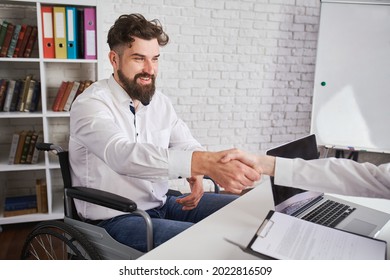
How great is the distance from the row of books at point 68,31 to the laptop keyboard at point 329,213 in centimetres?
186

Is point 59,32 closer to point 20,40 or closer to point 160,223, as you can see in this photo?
point 20,40

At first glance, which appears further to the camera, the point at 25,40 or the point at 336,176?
the point at 25,40

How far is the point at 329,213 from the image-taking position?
1.21m

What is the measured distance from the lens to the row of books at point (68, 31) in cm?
233

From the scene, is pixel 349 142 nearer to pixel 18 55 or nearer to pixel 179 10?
pixel 179 10

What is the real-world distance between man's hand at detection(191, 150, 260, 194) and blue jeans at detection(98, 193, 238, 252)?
0.21m

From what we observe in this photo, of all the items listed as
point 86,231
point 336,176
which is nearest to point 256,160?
point 336,176

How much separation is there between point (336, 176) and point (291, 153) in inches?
7.4

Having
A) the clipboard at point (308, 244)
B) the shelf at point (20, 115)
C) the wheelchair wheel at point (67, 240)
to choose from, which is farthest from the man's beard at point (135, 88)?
the shelf at point (20, 115)

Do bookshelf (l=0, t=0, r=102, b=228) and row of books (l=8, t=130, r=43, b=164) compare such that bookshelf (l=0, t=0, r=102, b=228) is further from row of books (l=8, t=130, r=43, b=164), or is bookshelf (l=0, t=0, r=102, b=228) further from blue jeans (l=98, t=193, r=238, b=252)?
blue jeans (l=98, t=193, r=238, b=252)

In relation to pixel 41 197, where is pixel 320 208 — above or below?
above

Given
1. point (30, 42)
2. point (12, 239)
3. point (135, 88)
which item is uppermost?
point (30, 42)

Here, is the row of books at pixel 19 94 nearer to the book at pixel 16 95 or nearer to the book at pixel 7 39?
the book at pixel 16 95

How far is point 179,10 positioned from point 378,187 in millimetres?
2309
